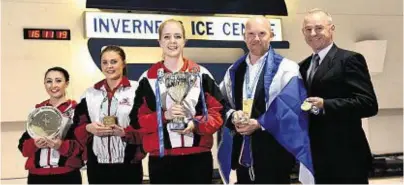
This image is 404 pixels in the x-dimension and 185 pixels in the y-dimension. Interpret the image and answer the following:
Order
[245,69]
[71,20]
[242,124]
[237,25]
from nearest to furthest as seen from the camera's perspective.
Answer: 1. [242,124]
2. [245,69]
3. [71,20]
4. [237,25]

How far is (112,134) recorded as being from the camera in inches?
96.3

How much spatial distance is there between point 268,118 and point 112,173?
2.78 feet

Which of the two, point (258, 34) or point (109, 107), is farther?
point (109, 107)

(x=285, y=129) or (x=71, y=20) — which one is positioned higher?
(x=71, y=20)

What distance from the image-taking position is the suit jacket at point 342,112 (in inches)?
86.7

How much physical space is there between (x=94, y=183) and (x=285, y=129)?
3.32ft

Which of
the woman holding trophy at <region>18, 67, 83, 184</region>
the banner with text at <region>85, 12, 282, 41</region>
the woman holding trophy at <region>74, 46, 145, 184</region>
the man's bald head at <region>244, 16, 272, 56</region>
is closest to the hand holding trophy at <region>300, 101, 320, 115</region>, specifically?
the man's bald head at <region>244, 16, 272, 56</region>

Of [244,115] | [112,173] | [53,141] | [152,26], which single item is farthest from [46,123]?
[152,26]

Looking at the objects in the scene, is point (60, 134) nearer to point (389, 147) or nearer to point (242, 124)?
point (242, 124)

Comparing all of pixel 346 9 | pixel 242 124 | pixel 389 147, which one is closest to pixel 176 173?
pixel 242 124

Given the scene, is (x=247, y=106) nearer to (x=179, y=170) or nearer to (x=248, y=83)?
(x=248, y=83)

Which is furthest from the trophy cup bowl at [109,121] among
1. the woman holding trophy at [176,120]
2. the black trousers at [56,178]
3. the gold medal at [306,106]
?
the gold medal at [306,106]

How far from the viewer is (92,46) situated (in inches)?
178

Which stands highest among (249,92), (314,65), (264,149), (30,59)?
(30,59)
